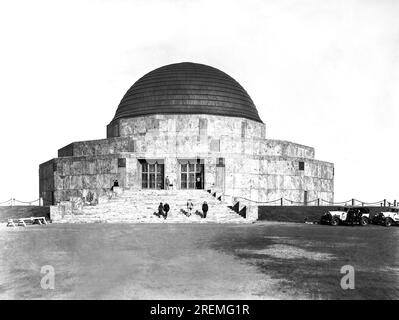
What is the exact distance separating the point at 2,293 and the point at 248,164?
20390mm

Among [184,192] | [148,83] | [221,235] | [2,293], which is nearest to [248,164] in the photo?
[184,192]

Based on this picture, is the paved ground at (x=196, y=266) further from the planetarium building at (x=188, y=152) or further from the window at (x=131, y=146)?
the window at (x=131, y=146)

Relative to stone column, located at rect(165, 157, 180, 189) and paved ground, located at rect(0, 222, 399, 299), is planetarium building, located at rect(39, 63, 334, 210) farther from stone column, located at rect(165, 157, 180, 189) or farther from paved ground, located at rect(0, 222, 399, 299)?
paved ground, located at rect(0, 222, 399, 299)

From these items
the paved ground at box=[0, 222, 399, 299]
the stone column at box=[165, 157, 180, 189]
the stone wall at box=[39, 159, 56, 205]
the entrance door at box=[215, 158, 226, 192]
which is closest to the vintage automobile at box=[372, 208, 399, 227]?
the paved ground at box=[0, 222, 399, 299]

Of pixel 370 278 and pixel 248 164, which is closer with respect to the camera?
pixel 370 278

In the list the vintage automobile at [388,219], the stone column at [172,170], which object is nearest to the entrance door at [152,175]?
the stone column at [172,170]

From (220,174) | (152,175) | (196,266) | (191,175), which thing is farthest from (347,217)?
(196,266)

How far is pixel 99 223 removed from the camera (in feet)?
55.4

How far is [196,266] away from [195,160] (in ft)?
58.4

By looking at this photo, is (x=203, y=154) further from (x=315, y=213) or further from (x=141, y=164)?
(x=315, y=213)

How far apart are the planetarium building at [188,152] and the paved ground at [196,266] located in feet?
42.3

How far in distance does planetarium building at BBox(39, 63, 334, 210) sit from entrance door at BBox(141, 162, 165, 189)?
6cm

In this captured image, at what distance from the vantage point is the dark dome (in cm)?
2814

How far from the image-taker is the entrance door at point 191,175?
2489 centimetres
